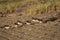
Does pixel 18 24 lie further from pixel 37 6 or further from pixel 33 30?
pixel 37 6

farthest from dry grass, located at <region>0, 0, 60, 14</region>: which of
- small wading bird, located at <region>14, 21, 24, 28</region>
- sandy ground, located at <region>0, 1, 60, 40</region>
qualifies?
small wading bird, located at <region>14, 21, 24, 28</region>

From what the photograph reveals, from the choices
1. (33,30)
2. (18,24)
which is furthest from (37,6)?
(33,30)

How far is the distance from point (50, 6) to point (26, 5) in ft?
5.22

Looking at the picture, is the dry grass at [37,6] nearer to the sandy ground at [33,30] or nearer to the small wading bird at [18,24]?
the sandy ground at [33,30]

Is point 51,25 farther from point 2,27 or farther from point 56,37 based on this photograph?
point 2,27

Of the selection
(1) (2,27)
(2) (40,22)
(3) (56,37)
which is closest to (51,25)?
(2) (40,22)

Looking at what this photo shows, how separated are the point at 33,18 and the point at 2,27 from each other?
109 cm

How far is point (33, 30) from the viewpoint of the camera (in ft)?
18.8

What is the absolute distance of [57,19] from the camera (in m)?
6.48

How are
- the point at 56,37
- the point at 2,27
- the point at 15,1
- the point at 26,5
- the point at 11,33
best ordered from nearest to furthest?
the point at 56,37 < the point at 11,33 < the point at 2,27 < the point at 26,5 < the point at 15,1

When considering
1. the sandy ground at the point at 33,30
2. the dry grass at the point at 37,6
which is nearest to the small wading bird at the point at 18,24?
the sandy ground at the point at 33,30

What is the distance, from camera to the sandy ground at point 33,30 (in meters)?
5.22

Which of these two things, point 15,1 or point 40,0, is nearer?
point 40,0

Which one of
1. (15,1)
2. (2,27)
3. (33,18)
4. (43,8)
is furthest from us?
(15,1)
